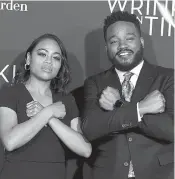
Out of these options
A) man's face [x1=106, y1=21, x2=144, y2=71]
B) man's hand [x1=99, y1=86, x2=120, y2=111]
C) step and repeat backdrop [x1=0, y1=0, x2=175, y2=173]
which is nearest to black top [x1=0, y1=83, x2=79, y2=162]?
man's hand [x1=99, y1=86, x2=120, y2=111]

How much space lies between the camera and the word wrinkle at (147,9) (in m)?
3.25

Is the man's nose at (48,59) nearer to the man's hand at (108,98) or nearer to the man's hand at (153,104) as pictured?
the man's hand at (108,98)

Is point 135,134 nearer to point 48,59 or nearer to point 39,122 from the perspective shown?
point 39,122

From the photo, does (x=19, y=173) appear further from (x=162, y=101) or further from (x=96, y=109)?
(x=162, y=101)

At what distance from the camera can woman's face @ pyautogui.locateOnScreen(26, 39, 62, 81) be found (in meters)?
2.64

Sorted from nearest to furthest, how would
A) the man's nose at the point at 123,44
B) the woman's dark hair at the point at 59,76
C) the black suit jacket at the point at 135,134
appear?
1. the black suit jacket at the point at 135,134
2. the man's nose at the point at 123,44
3. the woman's dark hair at the point at 59,76

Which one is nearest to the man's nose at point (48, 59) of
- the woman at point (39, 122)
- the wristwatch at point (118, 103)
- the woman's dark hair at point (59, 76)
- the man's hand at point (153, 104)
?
the woman at point (39, 122)

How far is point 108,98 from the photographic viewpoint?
2.40 metres

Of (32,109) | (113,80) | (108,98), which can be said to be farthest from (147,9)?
(32,109)

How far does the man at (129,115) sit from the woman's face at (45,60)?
10.9 inches

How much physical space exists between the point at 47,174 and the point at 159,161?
729 millimetres

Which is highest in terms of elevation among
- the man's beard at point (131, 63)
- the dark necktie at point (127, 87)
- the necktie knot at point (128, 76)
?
the man's beard at point (131, 63)

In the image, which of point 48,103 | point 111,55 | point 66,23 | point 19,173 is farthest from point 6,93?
point 66,23

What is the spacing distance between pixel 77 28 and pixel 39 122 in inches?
44.9
